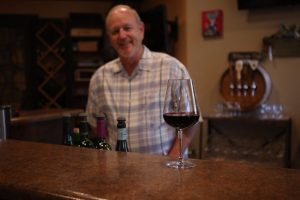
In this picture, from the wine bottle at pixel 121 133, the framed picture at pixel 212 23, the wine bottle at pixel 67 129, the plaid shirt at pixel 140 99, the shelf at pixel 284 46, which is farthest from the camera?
the framed picture at pixel 212 23

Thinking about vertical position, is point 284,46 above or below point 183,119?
above

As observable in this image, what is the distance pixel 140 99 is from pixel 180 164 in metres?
0.85

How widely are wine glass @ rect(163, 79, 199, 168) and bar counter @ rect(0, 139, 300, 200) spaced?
0.09 m

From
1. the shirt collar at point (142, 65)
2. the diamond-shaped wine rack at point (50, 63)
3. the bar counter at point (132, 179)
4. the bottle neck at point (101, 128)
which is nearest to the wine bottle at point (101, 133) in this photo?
the bottle neck at point (101, 128)

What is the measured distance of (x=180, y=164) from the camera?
0.80 metres

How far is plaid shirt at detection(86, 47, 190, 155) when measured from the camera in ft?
5.16

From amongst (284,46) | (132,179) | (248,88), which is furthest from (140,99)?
(284,46)

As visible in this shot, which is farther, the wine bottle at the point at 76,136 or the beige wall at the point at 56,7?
the beige wall at the point at 56,7

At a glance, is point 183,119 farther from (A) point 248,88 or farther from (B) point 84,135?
(A) point 248,88

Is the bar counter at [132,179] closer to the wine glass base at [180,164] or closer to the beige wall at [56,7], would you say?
the wine glass base at [180,164]

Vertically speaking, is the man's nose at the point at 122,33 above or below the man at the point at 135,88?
above

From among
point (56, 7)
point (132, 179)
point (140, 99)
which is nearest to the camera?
point (132, 179)

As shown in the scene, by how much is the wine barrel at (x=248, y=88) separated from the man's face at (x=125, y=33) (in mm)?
1592

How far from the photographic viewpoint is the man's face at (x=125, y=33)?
5.43 feet
